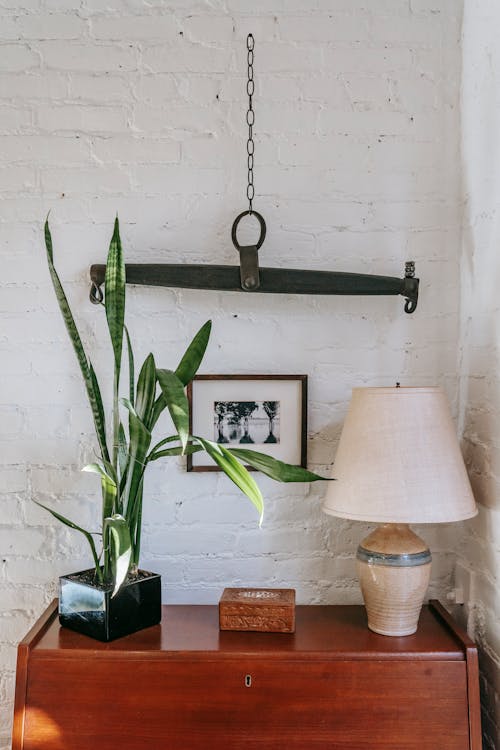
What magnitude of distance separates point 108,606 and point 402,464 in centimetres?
72

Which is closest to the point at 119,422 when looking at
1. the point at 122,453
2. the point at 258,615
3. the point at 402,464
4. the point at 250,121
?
the point at 122,453

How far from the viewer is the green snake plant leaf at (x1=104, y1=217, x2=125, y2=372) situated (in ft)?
4.89

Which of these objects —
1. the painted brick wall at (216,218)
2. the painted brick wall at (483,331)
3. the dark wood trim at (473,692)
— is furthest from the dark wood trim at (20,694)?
the painted brick wall at (483,331)

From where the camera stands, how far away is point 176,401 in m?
1.31

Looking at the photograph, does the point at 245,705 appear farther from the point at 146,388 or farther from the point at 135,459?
the point at 146,388

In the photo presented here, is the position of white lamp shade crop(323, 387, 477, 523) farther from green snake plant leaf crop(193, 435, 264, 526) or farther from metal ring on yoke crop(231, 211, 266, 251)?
metal ring on yoke crop(231, 211, 266, 251)

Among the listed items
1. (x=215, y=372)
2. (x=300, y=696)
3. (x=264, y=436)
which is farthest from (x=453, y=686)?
(x=215, y=372)

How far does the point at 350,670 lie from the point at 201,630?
36 centimetres

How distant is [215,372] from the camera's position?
175 cm

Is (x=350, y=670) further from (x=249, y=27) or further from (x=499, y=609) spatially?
(x=249, y=27)

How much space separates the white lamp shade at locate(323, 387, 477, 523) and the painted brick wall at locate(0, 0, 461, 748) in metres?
0.28

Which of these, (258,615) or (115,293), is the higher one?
(115,293)

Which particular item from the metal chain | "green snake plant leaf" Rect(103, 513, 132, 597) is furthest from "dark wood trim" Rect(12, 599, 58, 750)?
the metal chain

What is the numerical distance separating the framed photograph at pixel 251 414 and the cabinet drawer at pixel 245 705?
534 millimetres
